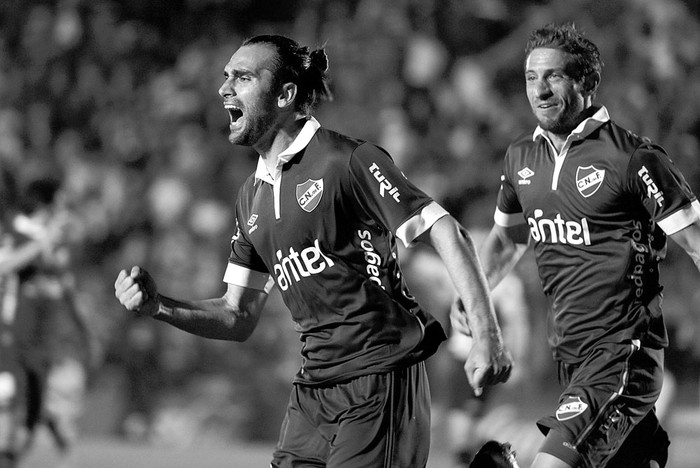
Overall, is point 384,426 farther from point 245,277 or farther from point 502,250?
point 502,250

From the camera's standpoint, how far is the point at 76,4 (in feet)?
40.5

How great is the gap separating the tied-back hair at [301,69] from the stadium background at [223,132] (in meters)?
4.31

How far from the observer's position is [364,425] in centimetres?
358

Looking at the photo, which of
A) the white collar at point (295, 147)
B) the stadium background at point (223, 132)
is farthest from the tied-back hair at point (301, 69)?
the stadium background at point (223, 132)

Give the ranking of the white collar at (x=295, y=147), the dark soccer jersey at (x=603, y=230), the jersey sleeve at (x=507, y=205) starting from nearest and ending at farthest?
the white collar at (x=295, y=147)
the dark soccer jersey at (x=603, y=230)
the jersey sleeve at (x=507, y=205)

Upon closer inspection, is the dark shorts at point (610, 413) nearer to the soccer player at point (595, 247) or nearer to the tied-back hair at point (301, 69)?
the soccer player at point (595, 247)

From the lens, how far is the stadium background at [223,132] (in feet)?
30.8

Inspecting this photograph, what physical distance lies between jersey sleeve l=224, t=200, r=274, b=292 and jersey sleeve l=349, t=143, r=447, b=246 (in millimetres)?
667

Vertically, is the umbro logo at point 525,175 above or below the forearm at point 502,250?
above

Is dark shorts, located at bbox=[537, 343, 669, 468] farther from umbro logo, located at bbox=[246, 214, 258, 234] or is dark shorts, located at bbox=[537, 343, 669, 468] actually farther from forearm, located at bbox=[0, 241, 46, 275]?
forearm, located at bbox=[0, 241, 46, 275]

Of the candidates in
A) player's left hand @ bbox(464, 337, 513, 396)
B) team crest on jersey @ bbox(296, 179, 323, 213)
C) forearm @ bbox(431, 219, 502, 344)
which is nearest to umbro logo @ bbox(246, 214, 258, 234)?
team crest on jersey @ bbox(296, 179, 323, 213)

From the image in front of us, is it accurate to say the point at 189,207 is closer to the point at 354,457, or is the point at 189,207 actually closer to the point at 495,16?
the point at 495,16

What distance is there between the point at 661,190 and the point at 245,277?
156 centimetres

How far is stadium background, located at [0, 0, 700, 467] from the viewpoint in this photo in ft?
30.8
